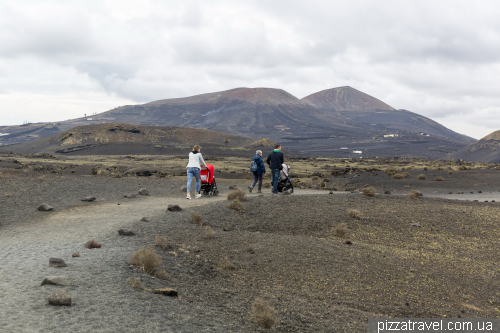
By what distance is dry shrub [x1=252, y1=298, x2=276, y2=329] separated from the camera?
15.4 ft

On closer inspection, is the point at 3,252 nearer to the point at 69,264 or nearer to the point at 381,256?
the point at 69,264

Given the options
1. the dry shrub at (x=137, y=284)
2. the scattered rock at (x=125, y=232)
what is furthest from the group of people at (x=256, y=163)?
the dry shrub at (x=137, y=284)

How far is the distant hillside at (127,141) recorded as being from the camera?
83625 mm

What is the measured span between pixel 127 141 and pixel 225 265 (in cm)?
9282

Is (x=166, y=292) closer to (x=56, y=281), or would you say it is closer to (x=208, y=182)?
(x=56, y=281)

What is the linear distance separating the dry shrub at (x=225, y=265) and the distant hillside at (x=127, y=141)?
75677mm

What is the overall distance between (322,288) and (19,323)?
449 cm

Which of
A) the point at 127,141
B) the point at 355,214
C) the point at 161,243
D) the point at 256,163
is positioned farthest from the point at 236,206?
the point at 127,141

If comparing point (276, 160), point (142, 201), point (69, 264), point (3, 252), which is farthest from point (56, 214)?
point (276, 160)

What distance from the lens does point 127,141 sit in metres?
94.6

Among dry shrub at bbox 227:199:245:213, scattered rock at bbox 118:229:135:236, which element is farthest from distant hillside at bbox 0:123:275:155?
scattered rock at bbox 118:229:135:236

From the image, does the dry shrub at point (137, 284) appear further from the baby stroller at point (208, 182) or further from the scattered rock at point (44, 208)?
the baby stroller at point (208, 182)

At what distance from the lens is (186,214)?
11289mm

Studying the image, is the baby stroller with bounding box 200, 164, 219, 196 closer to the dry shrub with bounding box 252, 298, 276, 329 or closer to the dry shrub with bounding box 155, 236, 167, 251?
the dry shrub with bounding box 155, 236, 167, 251
